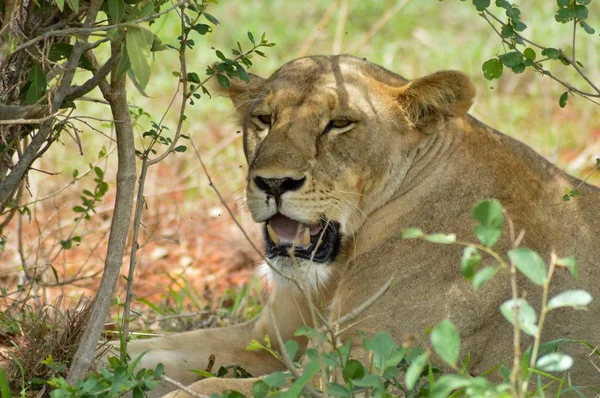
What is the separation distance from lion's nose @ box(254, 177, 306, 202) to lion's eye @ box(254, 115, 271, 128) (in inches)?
19.5

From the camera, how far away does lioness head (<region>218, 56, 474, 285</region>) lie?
3830 mm

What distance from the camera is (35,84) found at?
3275 millimetres

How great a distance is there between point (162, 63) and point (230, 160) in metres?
2.17

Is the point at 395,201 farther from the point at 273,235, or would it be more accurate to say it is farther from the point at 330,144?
the point at 273,235

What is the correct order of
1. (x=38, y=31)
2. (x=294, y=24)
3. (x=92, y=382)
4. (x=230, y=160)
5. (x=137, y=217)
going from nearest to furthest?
(x=92, y=382)
(x=38, y=31)
(x=137, y=217)
(x=230, y=160)
(x=294, y=24)

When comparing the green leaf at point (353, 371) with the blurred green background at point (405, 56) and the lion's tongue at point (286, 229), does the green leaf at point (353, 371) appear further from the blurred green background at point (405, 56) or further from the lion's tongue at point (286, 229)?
the blurred green background at point (405, 56)

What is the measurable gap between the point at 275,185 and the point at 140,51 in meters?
1.20

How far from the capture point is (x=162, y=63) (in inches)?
380

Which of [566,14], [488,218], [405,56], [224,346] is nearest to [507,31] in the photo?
[566,14]

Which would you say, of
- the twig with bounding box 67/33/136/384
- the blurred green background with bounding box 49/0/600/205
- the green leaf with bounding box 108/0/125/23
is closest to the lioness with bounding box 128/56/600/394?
the twig with bounding box 67/33/136/384

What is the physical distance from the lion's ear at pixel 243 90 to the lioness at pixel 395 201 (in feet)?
0.20

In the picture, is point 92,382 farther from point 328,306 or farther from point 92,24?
point 328,306

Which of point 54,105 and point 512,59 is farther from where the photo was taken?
point 512,59

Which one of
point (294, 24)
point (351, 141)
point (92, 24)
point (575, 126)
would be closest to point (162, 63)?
point (294, 24)
